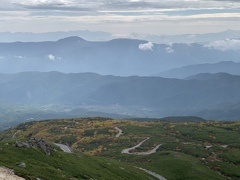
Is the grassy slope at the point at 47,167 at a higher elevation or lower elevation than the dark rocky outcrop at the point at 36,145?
lower

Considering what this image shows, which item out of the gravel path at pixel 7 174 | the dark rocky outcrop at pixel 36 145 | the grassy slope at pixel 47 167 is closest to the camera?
the gravel path at pixel 7 174

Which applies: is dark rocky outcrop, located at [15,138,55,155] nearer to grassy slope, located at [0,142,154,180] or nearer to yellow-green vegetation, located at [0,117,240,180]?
grassy slope, located at [0,142,154,180]

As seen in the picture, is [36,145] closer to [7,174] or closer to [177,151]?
[7,174]

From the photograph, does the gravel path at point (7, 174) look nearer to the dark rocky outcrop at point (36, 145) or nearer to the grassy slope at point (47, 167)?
the grassy slope at point (47, 167)

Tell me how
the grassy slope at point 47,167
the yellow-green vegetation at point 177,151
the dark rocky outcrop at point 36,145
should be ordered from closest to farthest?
the grassy slope at point 47,167
the dark rocky outcrop at point 36,145
the yellow-green vegetation at point 177,151

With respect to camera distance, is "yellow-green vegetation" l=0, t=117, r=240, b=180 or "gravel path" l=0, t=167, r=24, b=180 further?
"yellow-green vegetation" l=0, t=117, r=240, b=180

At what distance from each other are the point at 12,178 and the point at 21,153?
21833mm

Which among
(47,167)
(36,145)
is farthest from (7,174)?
(36,145)

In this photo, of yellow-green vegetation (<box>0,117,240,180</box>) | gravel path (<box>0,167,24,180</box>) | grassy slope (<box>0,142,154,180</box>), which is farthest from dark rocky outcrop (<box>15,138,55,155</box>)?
yellow-green vegetation (<box>0,117,240,180</box>)

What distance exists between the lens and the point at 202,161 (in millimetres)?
125938

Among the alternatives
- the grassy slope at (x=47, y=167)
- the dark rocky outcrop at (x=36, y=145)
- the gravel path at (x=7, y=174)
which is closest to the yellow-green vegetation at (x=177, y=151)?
the grassy slope at (x=47, y=167)

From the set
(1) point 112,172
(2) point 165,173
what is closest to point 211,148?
(2) point 165,173

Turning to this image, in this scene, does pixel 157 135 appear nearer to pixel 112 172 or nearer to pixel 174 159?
pixel 174 159

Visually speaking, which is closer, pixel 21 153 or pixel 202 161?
pixel 21 153
